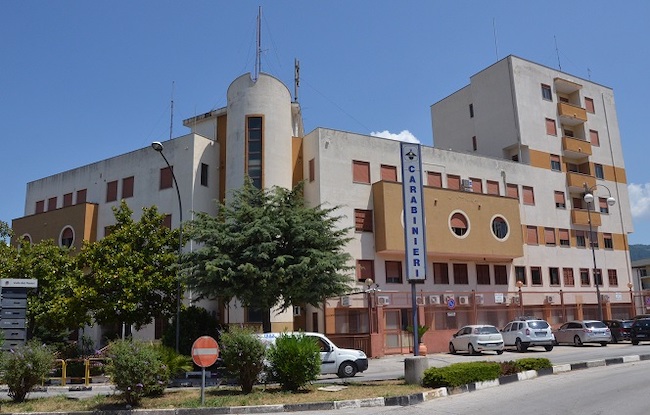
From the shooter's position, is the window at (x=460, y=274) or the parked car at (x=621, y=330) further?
the window at (x=460, y=274)

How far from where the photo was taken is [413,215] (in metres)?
18.1

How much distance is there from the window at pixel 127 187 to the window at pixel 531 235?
27.7 metres

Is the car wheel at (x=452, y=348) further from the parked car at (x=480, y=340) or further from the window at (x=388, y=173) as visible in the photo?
the window at (x=388, y=173)

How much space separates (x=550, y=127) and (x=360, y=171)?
61.2ft

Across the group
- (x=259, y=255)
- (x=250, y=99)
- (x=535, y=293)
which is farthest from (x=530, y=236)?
(x=259, y=255)

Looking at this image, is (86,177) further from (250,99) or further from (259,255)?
(259,255)

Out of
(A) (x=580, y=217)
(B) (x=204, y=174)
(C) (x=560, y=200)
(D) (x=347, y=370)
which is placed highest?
(B) (x=204, y=174)

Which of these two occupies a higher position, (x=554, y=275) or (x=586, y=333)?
(x=554, y=275)

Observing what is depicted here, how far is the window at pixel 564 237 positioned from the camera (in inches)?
1681

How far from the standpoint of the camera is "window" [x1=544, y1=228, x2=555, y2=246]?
4181 centimetres

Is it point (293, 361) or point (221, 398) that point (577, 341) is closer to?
point (293, 361)

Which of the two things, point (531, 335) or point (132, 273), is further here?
point (531, 335)

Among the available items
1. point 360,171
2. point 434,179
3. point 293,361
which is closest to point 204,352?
point 293,361

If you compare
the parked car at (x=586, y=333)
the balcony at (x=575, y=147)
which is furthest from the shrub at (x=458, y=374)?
the balcony at (x=575, y=147)
